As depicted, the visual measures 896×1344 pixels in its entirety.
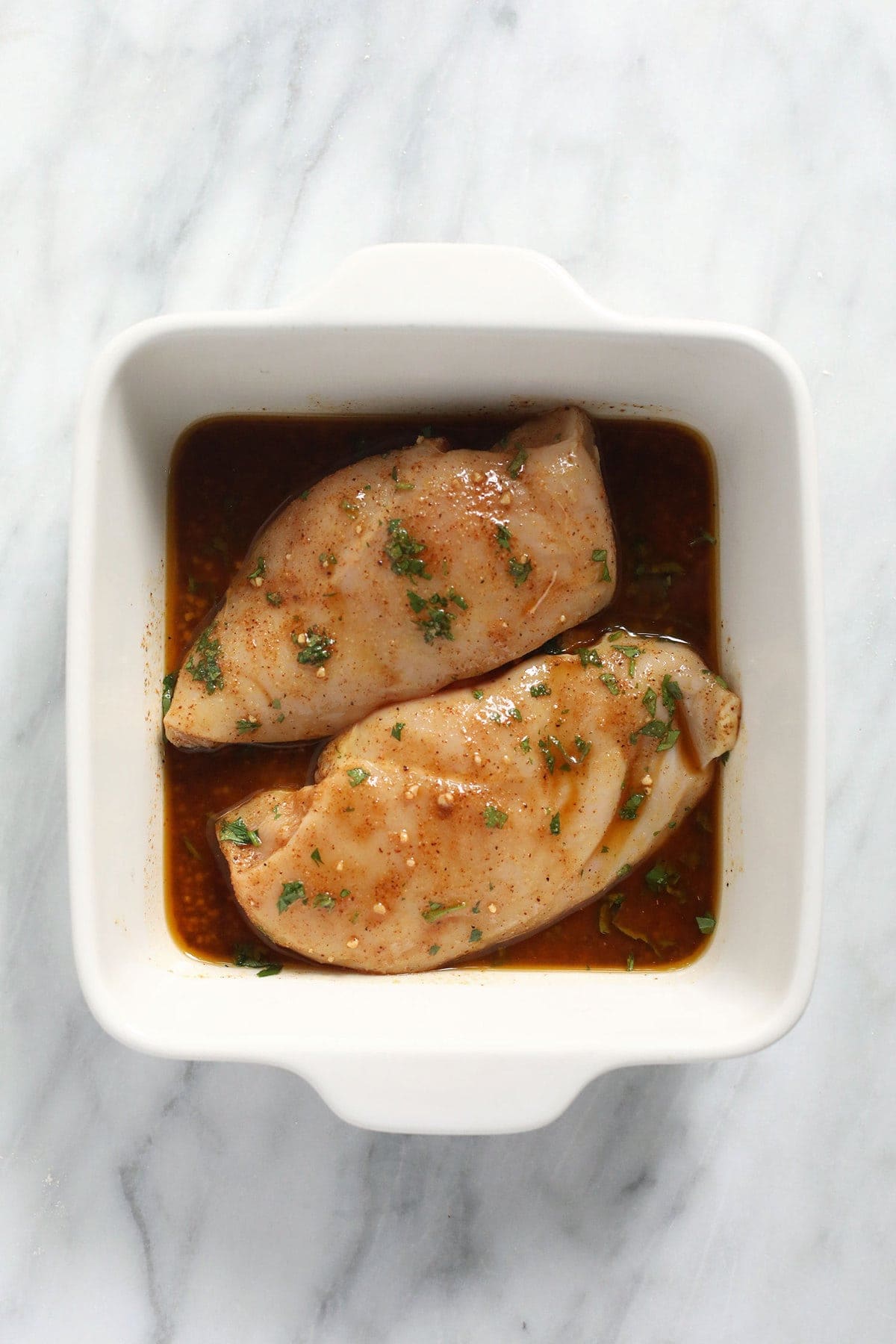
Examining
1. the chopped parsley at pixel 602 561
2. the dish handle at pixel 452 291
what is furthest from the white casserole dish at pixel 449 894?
the chopped parsley at pixel 602 561

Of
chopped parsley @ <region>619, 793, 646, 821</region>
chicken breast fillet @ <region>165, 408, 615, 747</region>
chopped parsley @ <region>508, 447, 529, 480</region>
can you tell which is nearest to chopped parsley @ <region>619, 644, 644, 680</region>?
chicken breast fillet @ <region>165, 408, 615, 747</region>

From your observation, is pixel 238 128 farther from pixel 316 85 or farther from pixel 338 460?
pixel 338 460

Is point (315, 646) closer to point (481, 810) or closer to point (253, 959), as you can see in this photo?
point (481, 810)

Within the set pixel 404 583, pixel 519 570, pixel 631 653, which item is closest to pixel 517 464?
pixel 519 570

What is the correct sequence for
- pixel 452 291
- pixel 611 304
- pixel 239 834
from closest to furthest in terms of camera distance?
pixel 452 291 < pixel 239 834 < pixel 611 304

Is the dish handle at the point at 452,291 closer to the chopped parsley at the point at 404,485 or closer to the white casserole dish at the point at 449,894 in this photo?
the white casserole dish at the point at 449,894

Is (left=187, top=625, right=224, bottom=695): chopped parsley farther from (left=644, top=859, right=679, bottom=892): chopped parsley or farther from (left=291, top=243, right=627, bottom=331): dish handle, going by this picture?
(left=644, top=859, right=679, bottom=892): chopped parsley
